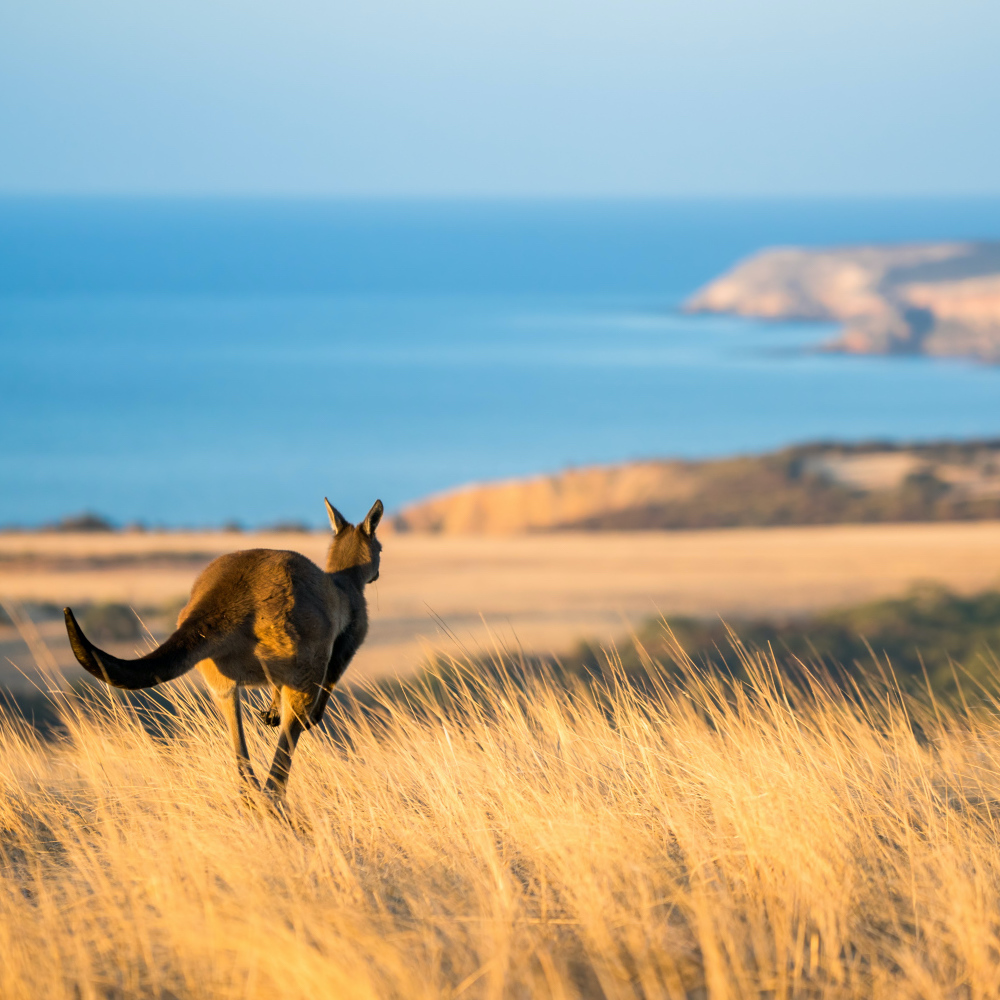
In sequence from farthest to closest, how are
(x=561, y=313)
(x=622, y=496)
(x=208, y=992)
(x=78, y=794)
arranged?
(x=561, y=313) < (x=622, y=496) < (x=78, y=794) < (x=208, y=992)

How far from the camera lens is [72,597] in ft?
79.2

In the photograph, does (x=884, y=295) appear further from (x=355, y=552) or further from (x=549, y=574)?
(x=355, y=552)

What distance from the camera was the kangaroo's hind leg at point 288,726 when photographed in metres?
3.74

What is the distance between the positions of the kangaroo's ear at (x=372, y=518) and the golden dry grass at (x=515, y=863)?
1.11m

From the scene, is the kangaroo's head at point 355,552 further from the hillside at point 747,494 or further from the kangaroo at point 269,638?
the hillside at point 747,494

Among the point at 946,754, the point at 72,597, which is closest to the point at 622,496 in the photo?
the point at 72,597

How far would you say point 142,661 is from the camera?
10.8ft

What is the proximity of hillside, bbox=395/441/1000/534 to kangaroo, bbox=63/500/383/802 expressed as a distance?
36.2 meters

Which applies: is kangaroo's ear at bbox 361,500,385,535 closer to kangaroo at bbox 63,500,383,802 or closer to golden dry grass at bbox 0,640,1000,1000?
kangaroo at bbox 63,500,383,802

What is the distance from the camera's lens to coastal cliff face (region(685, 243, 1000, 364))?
127m

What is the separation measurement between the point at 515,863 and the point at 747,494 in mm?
39678

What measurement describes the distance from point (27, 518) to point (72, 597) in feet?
167

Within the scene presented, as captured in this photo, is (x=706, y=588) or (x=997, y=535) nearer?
(x=706, y=588)

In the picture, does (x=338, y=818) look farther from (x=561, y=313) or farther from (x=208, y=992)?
(x=561, y=313)
